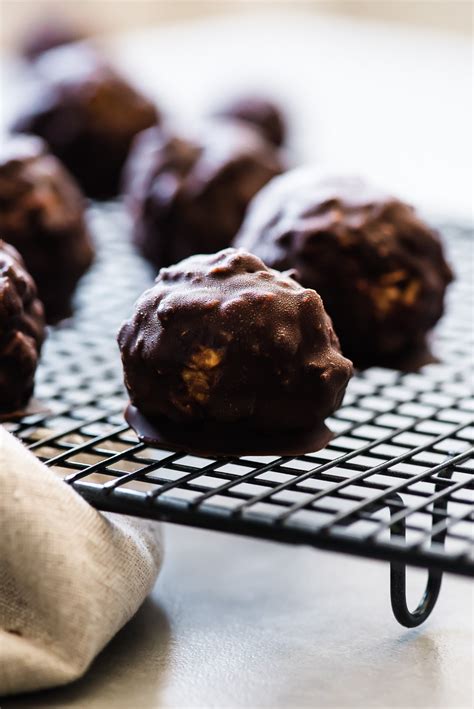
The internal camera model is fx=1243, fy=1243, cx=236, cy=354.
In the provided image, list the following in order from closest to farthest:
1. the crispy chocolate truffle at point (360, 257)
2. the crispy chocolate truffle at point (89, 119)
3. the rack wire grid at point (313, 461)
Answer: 1. the rack wire grid at point (313, 461)
2. the crispy chocolate truffle at point (360, 257)
3. the crispy chocolate truffle at point (89, 119)

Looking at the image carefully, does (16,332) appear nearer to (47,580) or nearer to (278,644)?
(47,580)

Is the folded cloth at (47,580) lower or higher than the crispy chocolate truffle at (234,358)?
lower

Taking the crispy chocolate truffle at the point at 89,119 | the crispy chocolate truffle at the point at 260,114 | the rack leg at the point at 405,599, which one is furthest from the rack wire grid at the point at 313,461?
the crispy chocolate truffle at the point at 260,114

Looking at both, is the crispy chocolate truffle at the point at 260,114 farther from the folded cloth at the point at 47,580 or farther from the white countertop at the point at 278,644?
the folded cloth at the point at 47,580

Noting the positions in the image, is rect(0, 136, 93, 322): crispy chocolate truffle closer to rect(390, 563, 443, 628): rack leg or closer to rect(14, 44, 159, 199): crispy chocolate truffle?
rect(14, 44, 159, 199): crispy chocolate truffle

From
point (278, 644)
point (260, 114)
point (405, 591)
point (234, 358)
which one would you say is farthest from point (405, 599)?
point (260, 114)

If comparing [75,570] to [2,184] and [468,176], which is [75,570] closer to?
[2,184]

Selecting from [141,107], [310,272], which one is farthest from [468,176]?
[310,272]

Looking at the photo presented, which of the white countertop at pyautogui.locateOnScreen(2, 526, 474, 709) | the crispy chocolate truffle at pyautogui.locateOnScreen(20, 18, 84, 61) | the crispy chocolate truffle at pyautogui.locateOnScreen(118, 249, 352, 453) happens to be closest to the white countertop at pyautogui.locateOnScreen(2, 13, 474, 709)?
the white countertop at pyautogui.locateOnScreen(2, 526, 474, 709)
